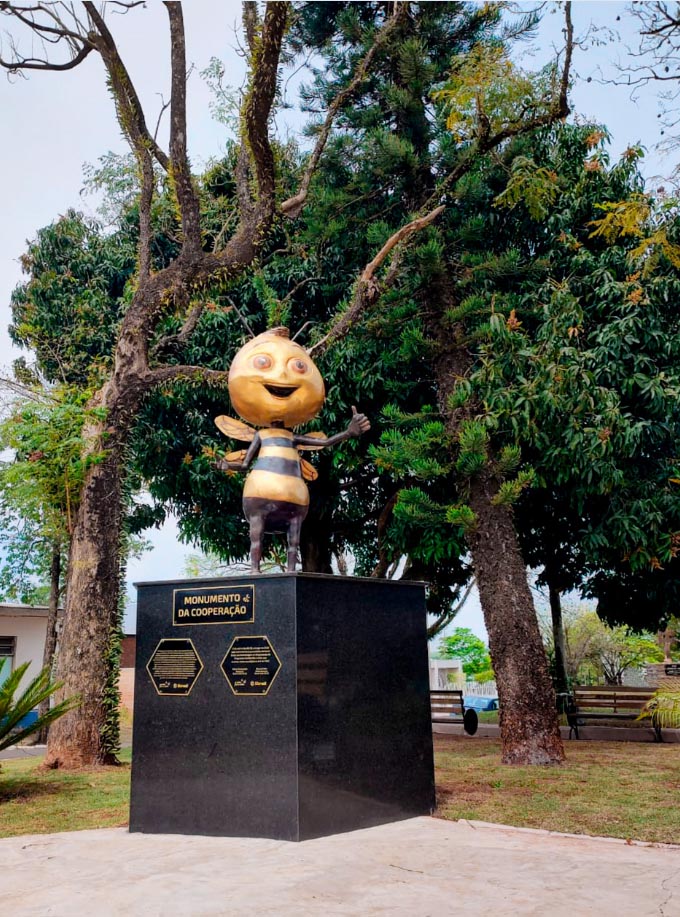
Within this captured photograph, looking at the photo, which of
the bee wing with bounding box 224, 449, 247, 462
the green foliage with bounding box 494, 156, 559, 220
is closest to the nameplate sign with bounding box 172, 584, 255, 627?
the bee wing with bounding box 224, 449, 247, 462

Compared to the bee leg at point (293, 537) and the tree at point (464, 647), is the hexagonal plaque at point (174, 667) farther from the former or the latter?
the tree at point (464, 647)

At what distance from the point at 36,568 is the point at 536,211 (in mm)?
20574

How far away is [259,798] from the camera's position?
6.21m

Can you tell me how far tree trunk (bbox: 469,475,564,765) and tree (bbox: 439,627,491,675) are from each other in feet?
105

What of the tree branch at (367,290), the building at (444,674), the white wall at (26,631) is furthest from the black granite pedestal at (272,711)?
the building at (444,674)

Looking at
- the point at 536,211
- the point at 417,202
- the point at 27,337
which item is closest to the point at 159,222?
the point at 27,337

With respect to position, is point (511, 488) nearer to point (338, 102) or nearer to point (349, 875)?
point (349, 875)

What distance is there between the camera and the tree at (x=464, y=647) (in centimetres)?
4378

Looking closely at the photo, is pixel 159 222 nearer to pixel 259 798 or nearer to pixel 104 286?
pixel 104 286

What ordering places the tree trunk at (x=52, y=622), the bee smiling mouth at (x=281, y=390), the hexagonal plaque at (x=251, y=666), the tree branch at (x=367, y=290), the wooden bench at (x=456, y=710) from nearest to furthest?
the hexagonal plaque at (x=251, y=666) → the bee smiling mouth at (x=281, y=390) → the tree branch at (x=367, y=290) → the wooden bench at (x=456, y=710) → the tree trunk at (x=52, y=622)

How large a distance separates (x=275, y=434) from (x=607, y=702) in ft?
34.0

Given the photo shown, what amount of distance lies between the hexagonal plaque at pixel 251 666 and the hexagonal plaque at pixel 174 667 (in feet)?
1.01

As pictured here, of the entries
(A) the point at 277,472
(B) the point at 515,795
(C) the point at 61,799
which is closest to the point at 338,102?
(A) the point at 277,472

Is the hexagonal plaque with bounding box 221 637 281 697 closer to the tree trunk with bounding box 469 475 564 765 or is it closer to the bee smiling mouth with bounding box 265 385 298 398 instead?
the bee smiling mouth with bounding box 265 385 298 398
